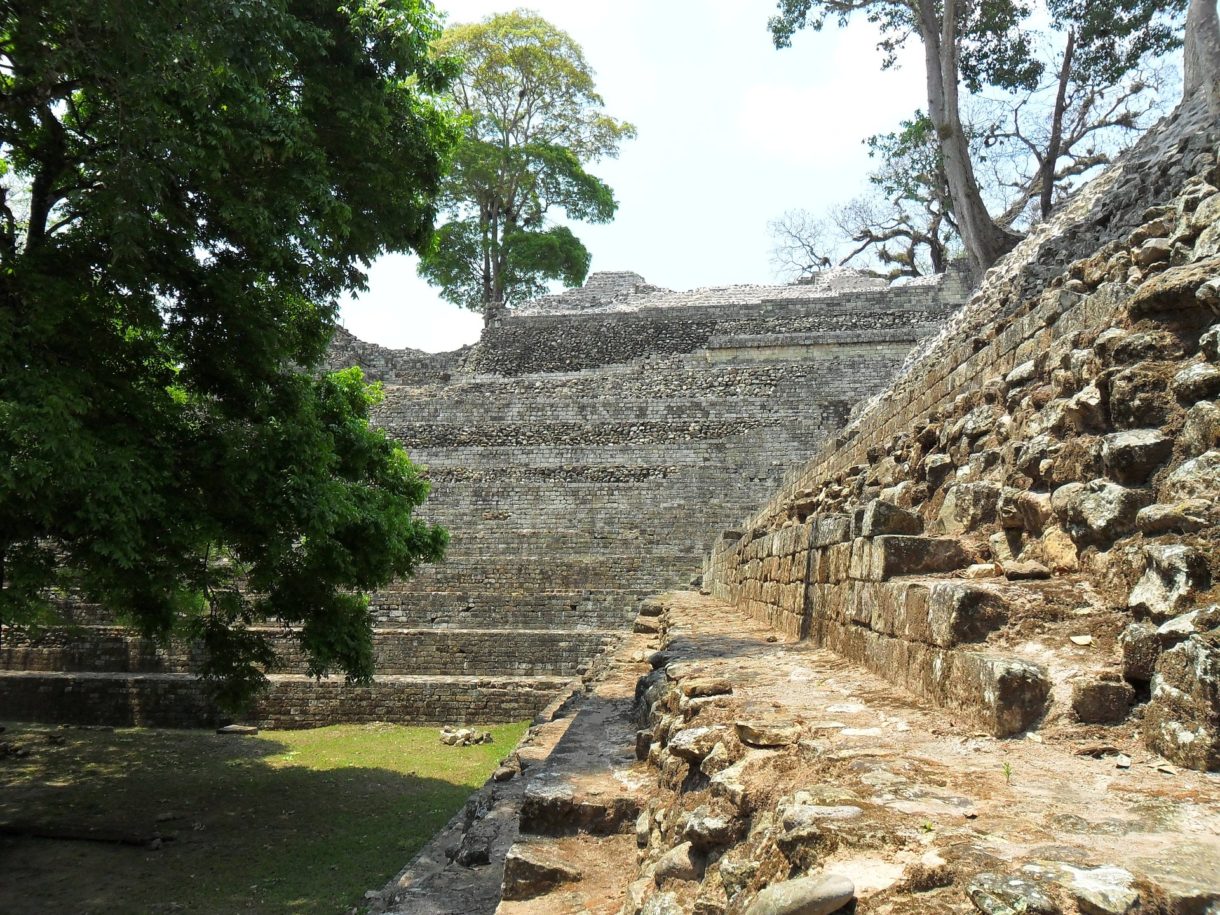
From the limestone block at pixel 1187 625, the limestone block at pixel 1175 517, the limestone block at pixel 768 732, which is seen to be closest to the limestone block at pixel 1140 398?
the limestone block at pixel 1175 517

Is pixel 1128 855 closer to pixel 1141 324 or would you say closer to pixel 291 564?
pixel 1141 324

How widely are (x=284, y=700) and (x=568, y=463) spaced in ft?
28.9

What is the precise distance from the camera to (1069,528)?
2.91m

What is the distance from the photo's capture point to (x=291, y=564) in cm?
820

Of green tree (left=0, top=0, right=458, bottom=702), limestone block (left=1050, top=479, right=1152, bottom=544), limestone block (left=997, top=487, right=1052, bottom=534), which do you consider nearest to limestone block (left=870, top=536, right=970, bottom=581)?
limestone block (left=997, top=487, right=1052, bottom=534)

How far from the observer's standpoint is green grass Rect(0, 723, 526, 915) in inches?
258

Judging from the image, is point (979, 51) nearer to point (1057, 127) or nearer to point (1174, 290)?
point (1057, 127)

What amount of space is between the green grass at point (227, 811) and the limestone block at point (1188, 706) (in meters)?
5.90

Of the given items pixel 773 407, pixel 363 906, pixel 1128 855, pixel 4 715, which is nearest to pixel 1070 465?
pixel 1128 855

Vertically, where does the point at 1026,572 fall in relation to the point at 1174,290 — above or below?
below

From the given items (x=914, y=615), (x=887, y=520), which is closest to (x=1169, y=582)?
(x=914, y=615)

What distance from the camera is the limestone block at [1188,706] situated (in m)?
1.79

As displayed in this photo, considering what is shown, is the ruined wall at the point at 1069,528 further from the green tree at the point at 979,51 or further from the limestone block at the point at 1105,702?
the green tree at the point at 979,51

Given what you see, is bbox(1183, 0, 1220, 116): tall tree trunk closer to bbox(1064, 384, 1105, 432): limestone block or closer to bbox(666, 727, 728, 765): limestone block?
bbox(1064, 384, 1105, 432): limestone block
